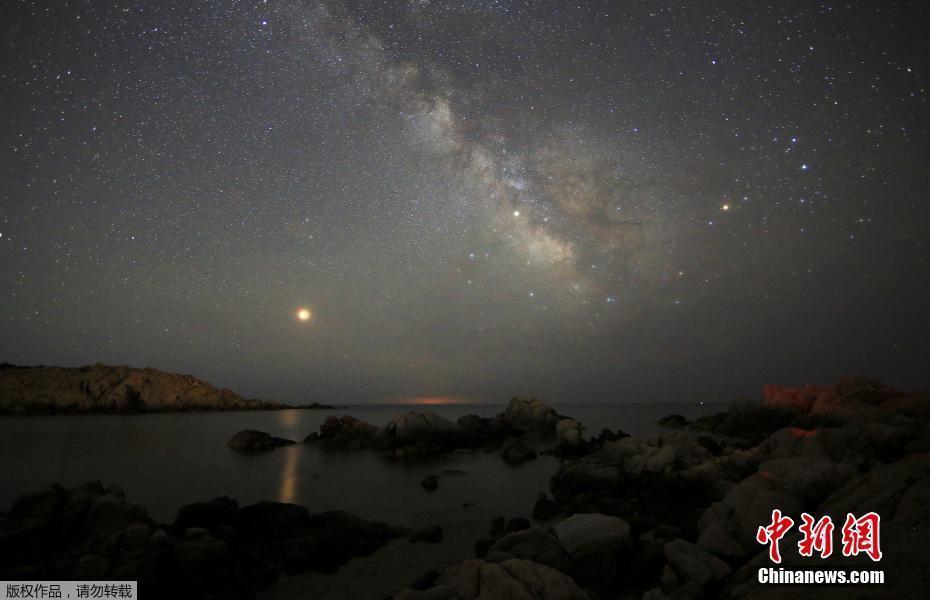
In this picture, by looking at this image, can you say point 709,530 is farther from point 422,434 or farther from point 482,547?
point 422,434

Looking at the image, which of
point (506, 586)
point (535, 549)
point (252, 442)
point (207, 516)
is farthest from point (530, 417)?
point (506, 586)

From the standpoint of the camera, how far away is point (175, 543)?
32.9 ft

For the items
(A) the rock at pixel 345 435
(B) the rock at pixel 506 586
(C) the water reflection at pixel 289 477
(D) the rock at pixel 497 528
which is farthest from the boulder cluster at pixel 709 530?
(A) the rock at pixel 345 435

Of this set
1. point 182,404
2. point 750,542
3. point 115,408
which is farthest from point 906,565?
point 182,404

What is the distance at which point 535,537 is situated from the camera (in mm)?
10516

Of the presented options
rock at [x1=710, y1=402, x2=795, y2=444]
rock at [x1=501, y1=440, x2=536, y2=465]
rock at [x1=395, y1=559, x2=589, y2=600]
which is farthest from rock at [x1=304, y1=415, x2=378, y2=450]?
rock at [x1=710, y1=402, x2=795, y2=444]

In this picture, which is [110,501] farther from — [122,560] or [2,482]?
[2,482]

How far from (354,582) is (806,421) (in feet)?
164

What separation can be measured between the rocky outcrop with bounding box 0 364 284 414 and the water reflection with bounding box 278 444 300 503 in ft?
254

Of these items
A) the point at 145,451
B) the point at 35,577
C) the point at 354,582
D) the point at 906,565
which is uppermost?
the point at 906,565

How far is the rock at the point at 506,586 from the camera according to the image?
7.43m

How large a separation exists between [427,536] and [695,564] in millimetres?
7772

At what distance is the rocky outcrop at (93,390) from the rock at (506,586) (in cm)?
10810

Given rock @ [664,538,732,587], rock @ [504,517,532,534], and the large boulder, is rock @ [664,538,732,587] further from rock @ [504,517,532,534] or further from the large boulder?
rock @ [504,517,532,534]
